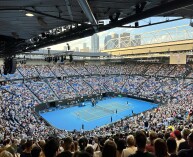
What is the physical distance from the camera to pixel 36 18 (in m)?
6.89

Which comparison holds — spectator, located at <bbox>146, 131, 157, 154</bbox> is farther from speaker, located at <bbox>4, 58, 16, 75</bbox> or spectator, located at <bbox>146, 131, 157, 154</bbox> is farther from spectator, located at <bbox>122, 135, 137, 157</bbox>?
speaker, located at <bbox>4, 58, 16, 75</bbox>

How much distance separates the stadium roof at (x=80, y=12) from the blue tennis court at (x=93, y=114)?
1851 cm

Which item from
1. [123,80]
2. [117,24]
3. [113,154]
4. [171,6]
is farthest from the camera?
[123,80]

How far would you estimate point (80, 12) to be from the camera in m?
6.31

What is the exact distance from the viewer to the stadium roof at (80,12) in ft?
16.6

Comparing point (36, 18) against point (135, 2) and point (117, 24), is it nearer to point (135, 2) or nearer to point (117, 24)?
point (117, 24)

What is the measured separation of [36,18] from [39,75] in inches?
1410

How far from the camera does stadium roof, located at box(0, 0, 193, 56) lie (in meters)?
5.06

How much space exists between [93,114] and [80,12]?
25.5 m

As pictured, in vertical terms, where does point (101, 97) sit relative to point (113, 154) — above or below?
below

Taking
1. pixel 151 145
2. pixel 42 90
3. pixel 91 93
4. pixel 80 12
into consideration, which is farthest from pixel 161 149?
pixel 91 93

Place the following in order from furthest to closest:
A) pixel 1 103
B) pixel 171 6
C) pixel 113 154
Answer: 1. pixel 1 103
2. pixel 171 6
3. pixel 113 154

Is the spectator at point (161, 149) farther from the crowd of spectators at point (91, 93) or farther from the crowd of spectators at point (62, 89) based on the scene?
the crowd of spectators at point (62, 89)

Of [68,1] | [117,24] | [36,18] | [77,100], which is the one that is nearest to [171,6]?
[117,24]
